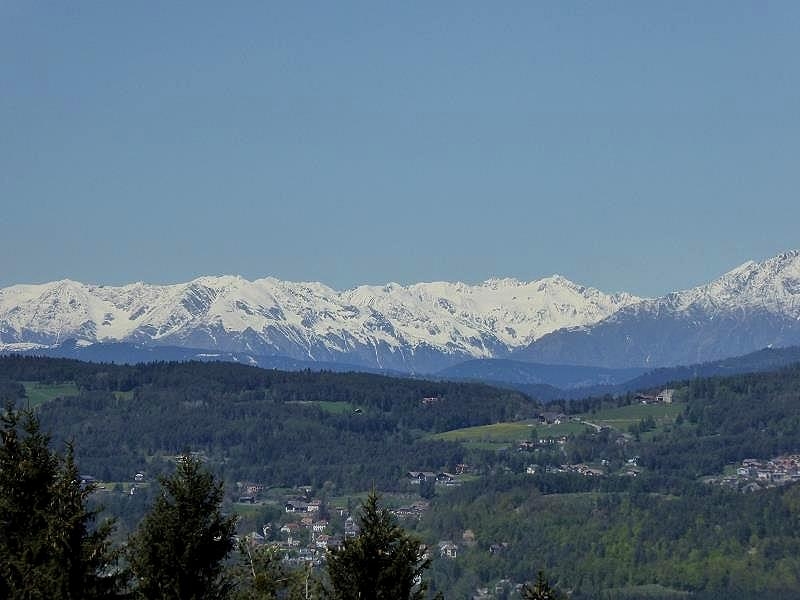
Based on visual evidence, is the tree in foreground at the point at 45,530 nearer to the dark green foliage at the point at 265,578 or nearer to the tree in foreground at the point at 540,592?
the dark green foliage at the point at 265,578

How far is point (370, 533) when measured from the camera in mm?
35406

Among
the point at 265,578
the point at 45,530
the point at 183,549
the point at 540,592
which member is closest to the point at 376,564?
the point at 265,578

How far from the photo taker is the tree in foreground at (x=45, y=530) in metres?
35.2

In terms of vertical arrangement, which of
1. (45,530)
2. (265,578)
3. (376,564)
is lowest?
(265,578)

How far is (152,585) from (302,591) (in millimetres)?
4433

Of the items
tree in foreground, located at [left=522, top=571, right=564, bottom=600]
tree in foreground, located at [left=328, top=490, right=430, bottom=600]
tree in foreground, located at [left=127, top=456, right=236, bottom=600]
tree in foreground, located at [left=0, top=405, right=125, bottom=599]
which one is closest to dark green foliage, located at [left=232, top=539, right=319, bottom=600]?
tree in foreground, located at [left=127, top=456, right=236, bottom=600]

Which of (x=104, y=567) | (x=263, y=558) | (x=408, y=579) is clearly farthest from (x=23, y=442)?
(x=408, y=579)

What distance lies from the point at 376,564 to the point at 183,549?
4.50m

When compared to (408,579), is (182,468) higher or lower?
higher

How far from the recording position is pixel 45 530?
35.7 meters

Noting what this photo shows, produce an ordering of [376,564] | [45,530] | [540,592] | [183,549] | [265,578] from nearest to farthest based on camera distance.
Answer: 1. [376,564]
2. [45,530]
3. [183,549]
4. [265,578]
5. [540,592]

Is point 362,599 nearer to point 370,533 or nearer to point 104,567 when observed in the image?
point 370,533

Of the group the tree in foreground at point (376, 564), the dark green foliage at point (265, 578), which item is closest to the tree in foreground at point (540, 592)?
the dark green foliage at point (265, 578)

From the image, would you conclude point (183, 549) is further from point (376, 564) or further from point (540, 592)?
point (540, 592)
